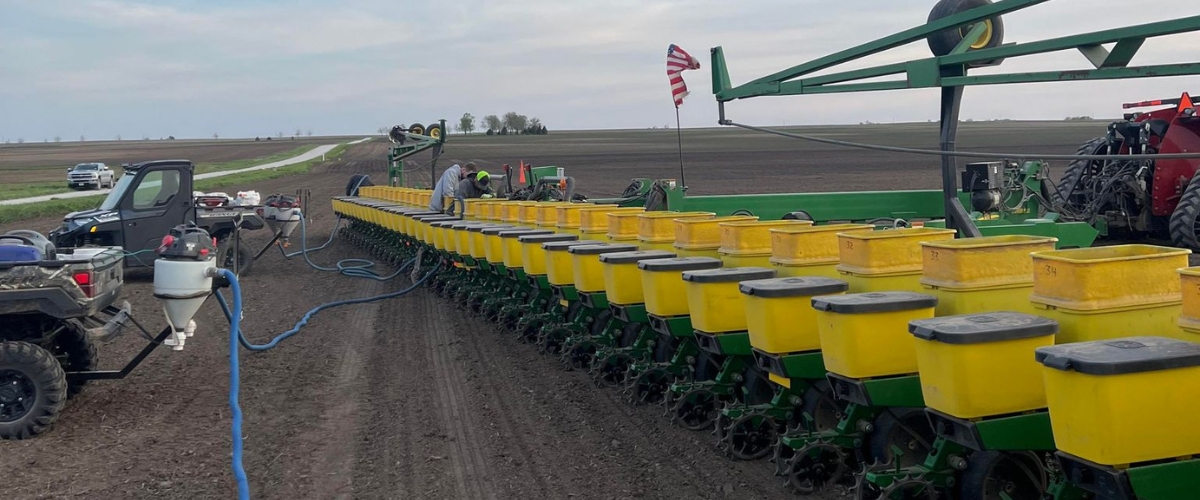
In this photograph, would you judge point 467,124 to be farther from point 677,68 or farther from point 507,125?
point 677,68

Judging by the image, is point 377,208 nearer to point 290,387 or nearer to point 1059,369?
point 290,387

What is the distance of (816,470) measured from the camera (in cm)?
541

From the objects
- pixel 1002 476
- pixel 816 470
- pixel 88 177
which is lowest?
pixel 816 470

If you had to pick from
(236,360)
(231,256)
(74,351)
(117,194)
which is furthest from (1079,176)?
(117,194)


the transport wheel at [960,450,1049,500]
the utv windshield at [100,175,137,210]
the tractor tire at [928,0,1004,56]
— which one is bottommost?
the transport wheel at [960,450,1049,500]

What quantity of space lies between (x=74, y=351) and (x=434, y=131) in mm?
15916

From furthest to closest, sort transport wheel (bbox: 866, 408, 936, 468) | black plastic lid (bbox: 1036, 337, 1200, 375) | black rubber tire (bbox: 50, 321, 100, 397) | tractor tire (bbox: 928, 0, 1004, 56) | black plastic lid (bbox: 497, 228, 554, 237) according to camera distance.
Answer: black plastic lid (bbox: 497, 228, 554, 237), black rubber tire (bbox: 50, 321, 100, 397), tractor tire (bbox: 928, 0, 1004, 56), transport wheel (bbox: 866, 408, 936, 468), black plastic lid (bbox: 1036, 337, 1200, 375)

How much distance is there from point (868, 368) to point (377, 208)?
15.5 meters

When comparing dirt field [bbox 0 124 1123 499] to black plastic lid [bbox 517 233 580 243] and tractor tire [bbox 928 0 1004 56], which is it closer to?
black plastic lid [bbox 517 233 580 243]

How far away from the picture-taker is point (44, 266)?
23.2 ft

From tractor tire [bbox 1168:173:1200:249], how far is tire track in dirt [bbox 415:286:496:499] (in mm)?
7689

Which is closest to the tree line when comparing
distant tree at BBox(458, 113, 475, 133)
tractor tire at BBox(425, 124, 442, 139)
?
distant tree at BBox(458, 113, 475, 133)

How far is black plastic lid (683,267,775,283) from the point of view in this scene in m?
6.09

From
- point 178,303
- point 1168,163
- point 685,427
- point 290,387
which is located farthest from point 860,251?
point 1168,163
